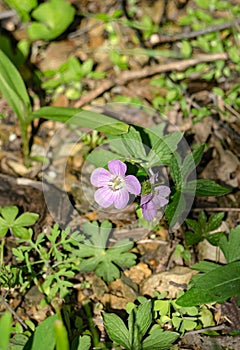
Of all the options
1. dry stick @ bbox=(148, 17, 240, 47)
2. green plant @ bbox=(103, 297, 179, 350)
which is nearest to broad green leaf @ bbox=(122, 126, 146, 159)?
green plant @ bbox=(103, 297, 179, 350)

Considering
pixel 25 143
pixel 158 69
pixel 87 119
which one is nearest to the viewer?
pixel 87 119

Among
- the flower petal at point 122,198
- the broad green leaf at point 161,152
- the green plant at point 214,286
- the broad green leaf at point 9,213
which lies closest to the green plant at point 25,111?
the broad green leaf at point 161,152

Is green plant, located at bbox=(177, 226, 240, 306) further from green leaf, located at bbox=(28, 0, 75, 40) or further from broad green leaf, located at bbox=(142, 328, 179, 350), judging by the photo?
green leaf, located at bbox=(28, 0, 75, 40)

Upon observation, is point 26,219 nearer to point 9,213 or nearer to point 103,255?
point 9,213

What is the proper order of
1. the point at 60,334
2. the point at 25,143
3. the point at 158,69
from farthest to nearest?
1. the point at 158,69
2. the point at 25,143
3. the point at 60,334

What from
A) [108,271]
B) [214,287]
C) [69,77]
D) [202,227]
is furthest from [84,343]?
[69,77]

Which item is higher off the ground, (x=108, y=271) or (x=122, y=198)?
(x=122, y=198)
